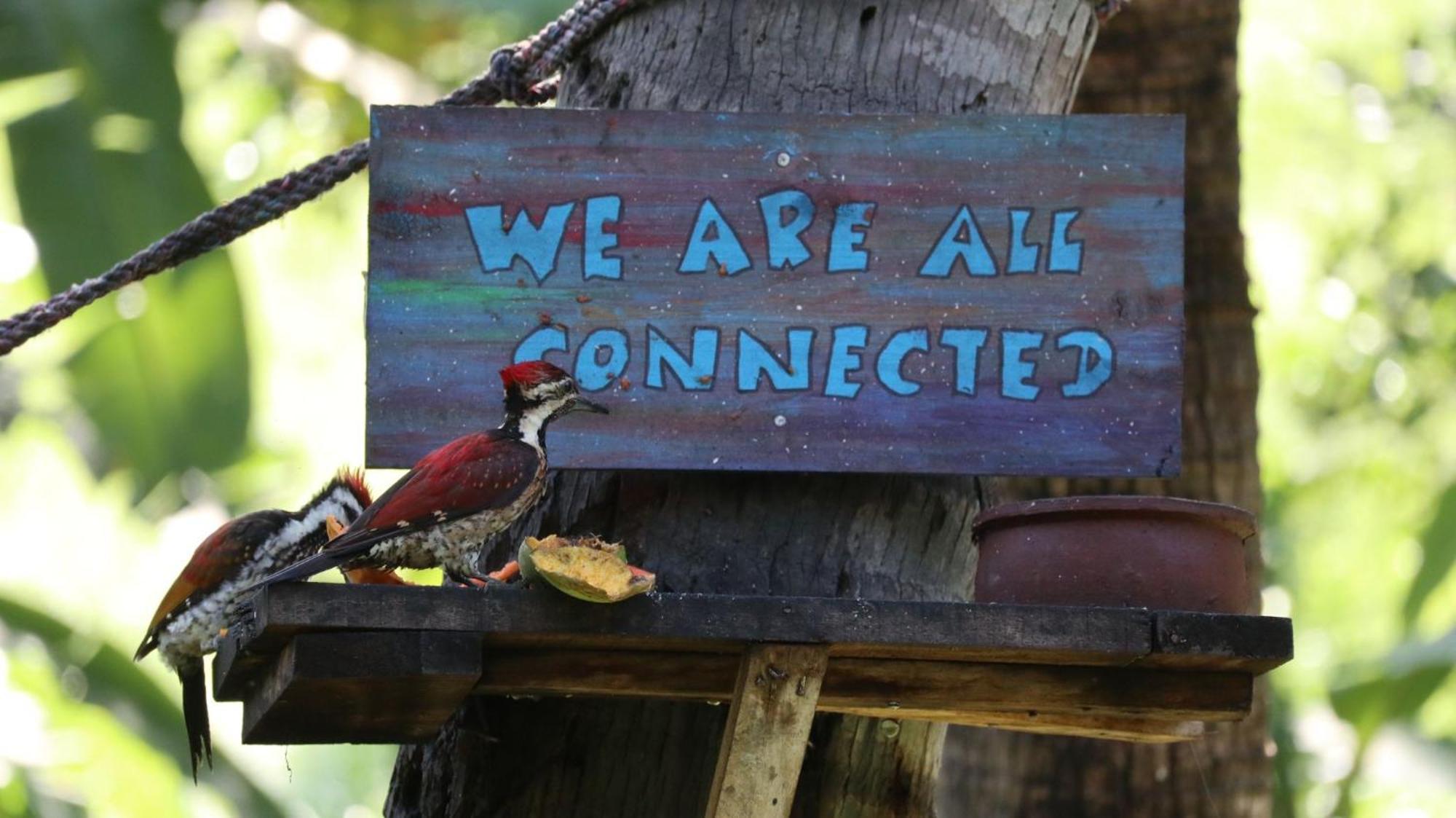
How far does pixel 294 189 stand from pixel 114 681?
7537 millimetres

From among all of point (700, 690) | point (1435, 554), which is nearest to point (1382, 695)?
point (1435, 554)

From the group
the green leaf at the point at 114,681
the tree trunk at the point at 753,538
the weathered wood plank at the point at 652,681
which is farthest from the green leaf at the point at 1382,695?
the green leaf at the point at 114,681

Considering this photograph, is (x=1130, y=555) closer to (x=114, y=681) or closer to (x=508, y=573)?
(x=508, y=573)

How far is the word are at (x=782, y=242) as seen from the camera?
3723 millimetres

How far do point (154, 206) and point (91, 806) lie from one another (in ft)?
11.8

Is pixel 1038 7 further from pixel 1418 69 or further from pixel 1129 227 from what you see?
pixel 1418 69

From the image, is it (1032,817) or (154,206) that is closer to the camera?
(1032,817)

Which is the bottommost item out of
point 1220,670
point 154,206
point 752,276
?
point 1220,670

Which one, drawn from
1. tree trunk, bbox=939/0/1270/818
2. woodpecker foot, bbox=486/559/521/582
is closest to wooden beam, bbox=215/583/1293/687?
woodpecker foot, bbox=486/559/521/582

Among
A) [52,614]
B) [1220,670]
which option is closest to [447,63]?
[52,614]

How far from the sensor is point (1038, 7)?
4.35 metres

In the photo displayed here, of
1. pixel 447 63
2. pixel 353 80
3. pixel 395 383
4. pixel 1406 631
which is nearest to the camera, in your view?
pixel 395 383

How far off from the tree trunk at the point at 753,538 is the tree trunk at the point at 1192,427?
168cm

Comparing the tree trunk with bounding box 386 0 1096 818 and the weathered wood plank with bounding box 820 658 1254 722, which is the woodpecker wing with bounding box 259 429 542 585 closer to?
the tree trunk with bounding box 386 0 1096 818
